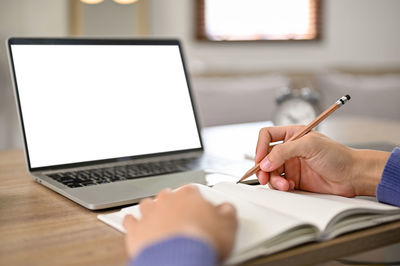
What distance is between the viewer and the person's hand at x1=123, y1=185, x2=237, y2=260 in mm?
510

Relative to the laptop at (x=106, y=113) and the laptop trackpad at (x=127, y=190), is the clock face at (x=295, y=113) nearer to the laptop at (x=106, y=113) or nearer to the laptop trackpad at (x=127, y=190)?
the laptop at (x=106, y=113)

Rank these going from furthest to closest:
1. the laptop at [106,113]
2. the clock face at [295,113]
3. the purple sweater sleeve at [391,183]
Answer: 1. the clock face at [295,113]
2. the laptop at [106,113]
3. the purple sweater sleeve at [391,183]

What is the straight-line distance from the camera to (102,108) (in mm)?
1119

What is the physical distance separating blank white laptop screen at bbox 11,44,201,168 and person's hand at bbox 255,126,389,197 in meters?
0.37

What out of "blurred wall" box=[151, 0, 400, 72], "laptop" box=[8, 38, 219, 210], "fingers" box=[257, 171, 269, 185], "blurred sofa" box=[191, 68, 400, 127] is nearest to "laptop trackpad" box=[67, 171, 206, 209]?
"laptop" box=[8, 38, 219, 210]

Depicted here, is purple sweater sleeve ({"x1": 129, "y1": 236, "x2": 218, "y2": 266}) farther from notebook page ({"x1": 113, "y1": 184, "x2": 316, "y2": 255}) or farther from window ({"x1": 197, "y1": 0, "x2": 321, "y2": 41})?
window ({"x1": 197, "y1": 0, "x2": 321, "y2": 41})

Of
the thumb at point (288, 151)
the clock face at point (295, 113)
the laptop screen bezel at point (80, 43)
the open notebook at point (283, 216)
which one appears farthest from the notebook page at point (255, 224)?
the clock face at point (295, 113)

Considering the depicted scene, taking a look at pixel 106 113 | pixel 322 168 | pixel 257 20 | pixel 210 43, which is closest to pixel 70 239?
pixel 322 168

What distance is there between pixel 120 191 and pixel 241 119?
1970 millimetres

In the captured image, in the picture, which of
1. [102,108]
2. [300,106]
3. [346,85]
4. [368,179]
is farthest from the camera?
[346,85]

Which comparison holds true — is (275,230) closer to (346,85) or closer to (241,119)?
(241,119)

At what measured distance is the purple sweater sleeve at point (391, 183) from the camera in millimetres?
766

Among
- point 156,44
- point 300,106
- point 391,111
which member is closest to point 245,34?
point 391,111

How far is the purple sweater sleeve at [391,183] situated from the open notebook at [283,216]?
1.0 inches
